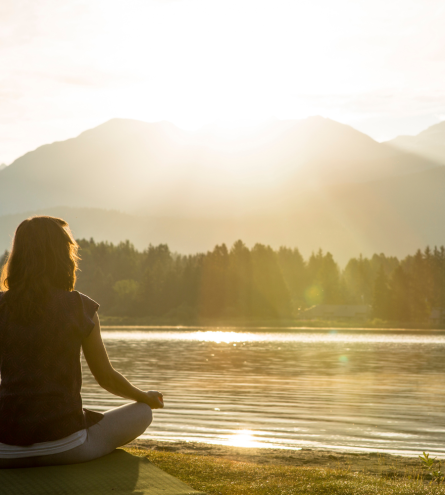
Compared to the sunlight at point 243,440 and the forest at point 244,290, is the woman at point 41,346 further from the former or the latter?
the forest at point 244,290

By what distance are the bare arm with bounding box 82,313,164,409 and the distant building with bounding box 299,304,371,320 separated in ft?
530

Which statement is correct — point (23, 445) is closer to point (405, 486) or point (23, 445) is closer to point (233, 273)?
point (405, 486)

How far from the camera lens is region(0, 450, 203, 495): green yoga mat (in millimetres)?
4816

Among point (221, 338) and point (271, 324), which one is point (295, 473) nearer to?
point (221, 338)

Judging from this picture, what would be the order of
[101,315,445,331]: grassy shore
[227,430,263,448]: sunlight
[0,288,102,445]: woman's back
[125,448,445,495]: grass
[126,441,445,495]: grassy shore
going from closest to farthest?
1. [0,288,102,445]: woman's back
2. [125,448,445,495]: grass
3. [126,441,445,495]: grassy shore
4. [227,430,263,448]: sunlight
5. [101,315,445,331]: grassy shore

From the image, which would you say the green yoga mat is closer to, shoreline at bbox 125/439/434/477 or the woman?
the woman

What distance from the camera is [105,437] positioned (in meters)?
5.39

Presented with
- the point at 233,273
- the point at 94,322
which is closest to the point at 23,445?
the point at 94,322

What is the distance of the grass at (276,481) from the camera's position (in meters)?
7.04

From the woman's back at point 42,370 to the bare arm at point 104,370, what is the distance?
0.13 meters

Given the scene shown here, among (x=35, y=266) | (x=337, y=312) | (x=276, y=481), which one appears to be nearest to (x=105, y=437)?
(x=35, y=266)

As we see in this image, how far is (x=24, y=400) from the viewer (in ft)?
16.2

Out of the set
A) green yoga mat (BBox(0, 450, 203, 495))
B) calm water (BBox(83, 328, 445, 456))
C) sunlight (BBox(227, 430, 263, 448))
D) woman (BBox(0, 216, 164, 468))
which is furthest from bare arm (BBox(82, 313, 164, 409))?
calm water (BBox(83, 328, 445, 456))

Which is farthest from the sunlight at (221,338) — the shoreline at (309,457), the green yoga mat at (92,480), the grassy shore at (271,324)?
the green yoga mat at (92,480)
